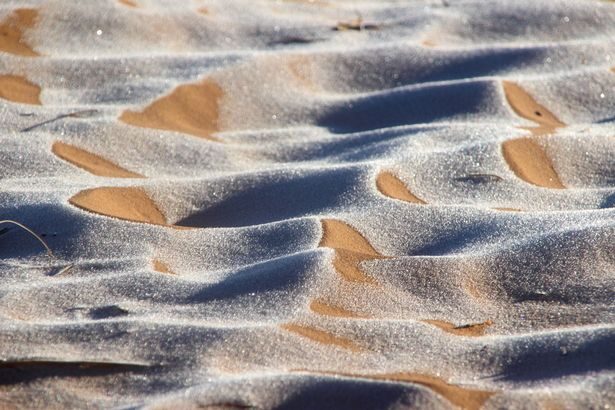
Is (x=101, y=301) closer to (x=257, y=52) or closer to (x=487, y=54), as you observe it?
(x=257, y=52)

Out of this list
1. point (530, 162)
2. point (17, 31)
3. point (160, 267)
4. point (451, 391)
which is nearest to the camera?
point (451, 391)

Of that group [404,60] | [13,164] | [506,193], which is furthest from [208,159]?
[404,60]

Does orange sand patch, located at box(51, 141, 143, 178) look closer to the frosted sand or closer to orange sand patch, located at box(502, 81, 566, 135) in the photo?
the frosted sand

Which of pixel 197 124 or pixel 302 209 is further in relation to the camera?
pixel 197 124

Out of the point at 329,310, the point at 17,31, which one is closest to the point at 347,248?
the point at 329,310

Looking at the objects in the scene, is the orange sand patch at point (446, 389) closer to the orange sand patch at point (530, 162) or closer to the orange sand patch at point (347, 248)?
the orange sand patch at point (347, 248)

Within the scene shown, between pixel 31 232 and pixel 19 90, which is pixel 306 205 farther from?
pixel 19 90

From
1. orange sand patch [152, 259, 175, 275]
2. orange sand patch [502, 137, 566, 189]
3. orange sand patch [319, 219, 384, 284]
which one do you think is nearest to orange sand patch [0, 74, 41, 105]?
orange sand patch [152, 259, 175, 275]

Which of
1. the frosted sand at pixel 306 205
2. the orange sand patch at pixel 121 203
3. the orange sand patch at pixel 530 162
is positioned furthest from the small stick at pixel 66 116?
the orange sand patch at pixel 530 162
